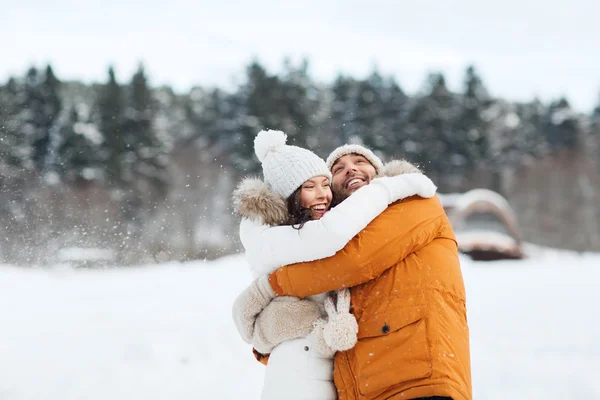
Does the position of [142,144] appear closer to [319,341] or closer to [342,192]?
[342,192]

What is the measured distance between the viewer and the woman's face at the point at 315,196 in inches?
111

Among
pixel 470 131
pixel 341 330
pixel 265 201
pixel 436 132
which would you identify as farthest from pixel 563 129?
pixel 341 330

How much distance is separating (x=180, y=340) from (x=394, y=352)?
165 inches

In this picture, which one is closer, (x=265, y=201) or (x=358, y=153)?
(x=265, y=201)

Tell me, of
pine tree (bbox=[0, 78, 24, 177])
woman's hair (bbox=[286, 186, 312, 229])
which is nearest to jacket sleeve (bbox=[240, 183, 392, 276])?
woman's hair (bbox=[286, 186, 312, 229])

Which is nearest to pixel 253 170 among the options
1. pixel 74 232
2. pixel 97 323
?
pixel 74 232

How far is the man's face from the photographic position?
117 inches

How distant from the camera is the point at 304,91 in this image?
3122cm

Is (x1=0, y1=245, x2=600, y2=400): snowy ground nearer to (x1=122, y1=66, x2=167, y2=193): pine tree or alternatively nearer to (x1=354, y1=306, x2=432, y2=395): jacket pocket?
(x1=354, y1=306, x2=432, y2=395): jacket pocket

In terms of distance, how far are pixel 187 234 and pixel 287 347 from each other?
2342 cm

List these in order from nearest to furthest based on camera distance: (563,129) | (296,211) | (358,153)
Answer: (296,211) → (358,153) → (563,129)

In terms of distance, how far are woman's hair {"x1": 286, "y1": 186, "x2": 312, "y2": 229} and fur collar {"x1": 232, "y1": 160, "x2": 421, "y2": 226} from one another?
0.07 metres

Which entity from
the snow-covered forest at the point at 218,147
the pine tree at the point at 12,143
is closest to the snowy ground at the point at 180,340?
the snow-covered forest at the point at 218,147

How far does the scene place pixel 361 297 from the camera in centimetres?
240
